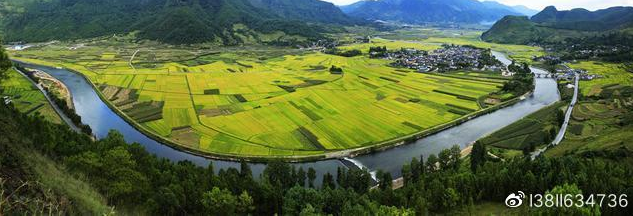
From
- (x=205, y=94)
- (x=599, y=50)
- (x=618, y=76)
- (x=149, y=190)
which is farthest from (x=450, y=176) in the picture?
(x=599, y=50)

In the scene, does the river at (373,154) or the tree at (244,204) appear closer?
the tree at (244,204)

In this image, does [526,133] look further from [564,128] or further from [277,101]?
[277,101]

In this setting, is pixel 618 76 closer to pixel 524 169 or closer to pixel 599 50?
pixel 599 50

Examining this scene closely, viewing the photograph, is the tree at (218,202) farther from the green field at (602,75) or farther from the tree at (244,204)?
the green field at (602,75)

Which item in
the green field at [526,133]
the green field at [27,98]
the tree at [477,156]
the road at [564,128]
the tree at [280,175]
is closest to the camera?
the tree at [280,175]

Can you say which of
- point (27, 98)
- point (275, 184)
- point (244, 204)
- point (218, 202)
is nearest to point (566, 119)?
point (275, 184)

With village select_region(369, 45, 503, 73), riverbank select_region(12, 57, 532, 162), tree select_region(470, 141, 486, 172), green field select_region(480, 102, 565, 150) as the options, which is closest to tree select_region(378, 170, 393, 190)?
riverbank select_region(12, 57, 532, 162)

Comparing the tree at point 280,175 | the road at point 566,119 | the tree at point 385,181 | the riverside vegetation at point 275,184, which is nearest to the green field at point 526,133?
the road at point 566,119
